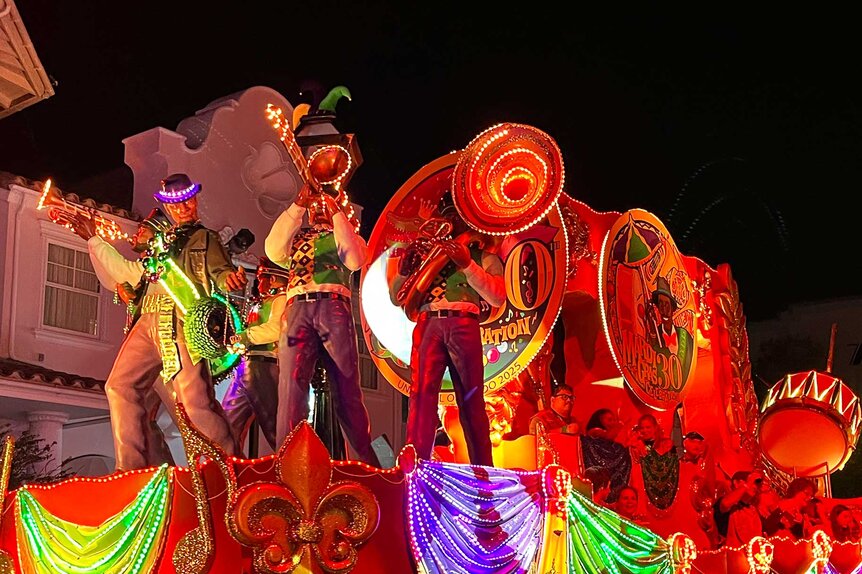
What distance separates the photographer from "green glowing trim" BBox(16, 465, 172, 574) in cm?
612

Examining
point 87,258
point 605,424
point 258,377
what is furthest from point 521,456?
point 87,258

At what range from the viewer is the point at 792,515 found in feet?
33.3

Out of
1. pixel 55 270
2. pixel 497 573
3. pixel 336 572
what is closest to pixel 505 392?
pixel 497 573

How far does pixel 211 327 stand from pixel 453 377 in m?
1.57

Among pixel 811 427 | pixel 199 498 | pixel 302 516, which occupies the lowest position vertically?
pixel 302 516

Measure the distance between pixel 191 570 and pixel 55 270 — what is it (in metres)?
11.7

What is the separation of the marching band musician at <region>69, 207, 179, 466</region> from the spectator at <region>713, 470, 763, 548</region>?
15.1ft

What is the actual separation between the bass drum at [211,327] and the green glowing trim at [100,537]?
57.8 inches

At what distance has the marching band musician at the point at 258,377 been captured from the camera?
8391mm

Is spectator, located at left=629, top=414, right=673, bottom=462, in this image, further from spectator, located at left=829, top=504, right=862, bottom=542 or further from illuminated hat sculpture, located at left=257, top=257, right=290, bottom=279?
illuminated hat sculpture, located at left=257, top=257, right=290, bottom=279

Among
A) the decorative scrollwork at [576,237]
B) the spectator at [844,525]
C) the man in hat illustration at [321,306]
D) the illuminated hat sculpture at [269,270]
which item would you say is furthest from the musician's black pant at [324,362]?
the spectator at [844,525]

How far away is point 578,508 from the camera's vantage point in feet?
24.1

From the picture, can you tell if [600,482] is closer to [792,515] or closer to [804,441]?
[792,515]

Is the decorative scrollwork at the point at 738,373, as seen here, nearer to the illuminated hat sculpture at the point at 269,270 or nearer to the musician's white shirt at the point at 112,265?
the illuminated hat sculpture at the point at 269,270
